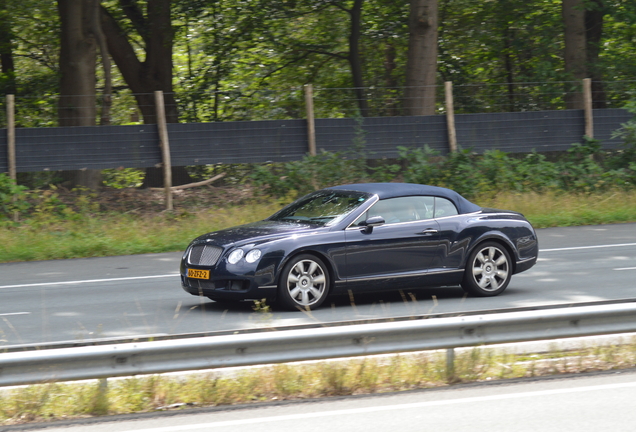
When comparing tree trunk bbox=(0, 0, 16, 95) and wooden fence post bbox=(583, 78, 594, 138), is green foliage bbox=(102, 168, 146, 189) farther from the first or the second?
wooden fence post bbox=(583, 78, 594, 138)

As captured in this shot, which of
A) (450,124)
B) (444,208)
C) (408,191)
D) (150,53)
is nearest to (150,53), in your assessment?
(150,53)

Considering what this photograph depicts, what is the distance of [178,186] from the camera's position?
69.5 feet

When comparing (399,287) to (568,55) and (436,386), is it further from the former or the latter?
(568,55)

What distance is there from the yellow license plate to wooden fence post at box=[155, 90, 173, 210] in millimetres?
10073

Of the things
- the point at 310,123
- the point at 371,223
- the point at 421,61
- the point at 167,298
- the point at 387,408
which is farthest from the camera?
the point at 421,61

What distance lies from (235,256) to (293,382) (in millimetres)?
3169

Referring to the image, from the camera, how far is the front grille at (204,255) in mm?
9641

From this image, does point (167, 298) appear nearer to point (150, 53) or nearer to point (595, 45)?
point (150, 53)

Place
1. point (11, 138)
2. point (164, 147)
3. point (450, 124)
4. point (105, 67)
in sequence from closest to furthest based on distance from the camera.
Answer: point (11, 138), point (164, 147), point (450, 124), point (105, 67)

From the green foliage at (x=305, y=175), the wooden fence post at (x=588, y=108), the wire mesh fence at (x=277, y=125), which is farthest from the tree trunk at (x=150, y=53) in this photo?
the wooden fence post at (x=588, y=108)

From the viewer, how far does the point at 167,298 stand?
36.1ft

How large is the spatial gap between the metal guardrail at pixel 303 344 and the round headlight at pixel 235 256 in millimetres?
3132

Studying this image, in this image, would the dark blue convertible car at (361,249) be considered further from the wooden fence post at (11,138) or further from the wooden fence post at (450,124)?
the wooden fence post at (450,124)

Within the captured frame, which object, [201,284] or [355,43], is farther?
[355,43]
